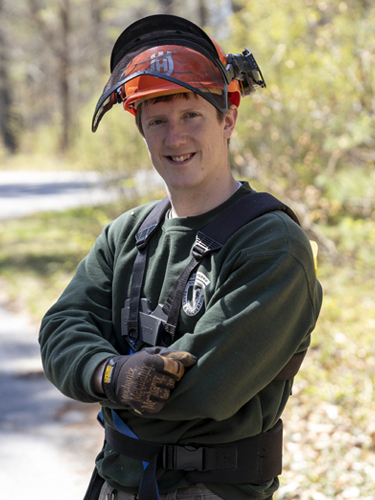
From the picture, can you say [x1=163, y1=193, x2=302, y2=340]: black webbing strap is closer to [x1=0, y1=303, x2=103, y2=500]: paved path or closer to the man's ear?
the man's ear

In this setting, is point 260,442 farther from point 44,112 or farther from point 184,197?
point 44,112

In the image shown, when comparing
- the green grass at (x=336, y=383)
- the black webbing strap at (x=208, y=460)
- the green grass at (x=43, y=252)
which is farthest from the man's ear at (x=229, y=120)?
the green grass at (x=43, y=252)

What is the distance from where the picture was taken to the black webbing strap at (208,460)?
1668mm

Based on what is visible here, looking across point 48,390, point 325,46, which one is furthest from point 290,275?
point 325,46

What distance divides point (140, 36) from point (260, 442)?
4.66 ft

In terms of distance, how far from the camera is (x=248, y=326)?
61.9 inches

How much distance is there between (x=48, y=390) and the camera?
512 centimetres

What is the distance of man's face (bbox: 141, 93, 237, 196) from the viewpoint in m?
1.79

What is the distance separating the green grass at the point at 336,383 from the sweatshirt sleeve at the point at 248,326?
2.31m

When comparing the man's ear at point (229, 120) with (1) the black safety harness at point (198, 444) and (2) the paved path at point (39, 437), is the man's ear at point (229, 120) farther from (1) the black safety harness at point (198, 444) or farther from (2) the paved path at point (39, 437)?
(2) the paved path at point (39, 437)

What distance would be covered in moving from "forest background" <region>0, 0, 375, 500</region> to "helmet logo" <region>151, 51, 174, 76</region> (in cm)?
291

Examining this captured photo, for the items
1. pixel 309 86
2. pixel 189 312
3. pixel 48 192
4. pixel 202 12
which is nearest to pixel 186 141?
pixel 189 312

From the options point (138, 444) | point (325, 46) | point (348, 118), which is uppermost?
point (325, 46)

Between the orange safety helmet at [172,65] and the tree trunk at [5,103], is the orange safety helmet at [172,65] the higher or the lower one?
the lower one
